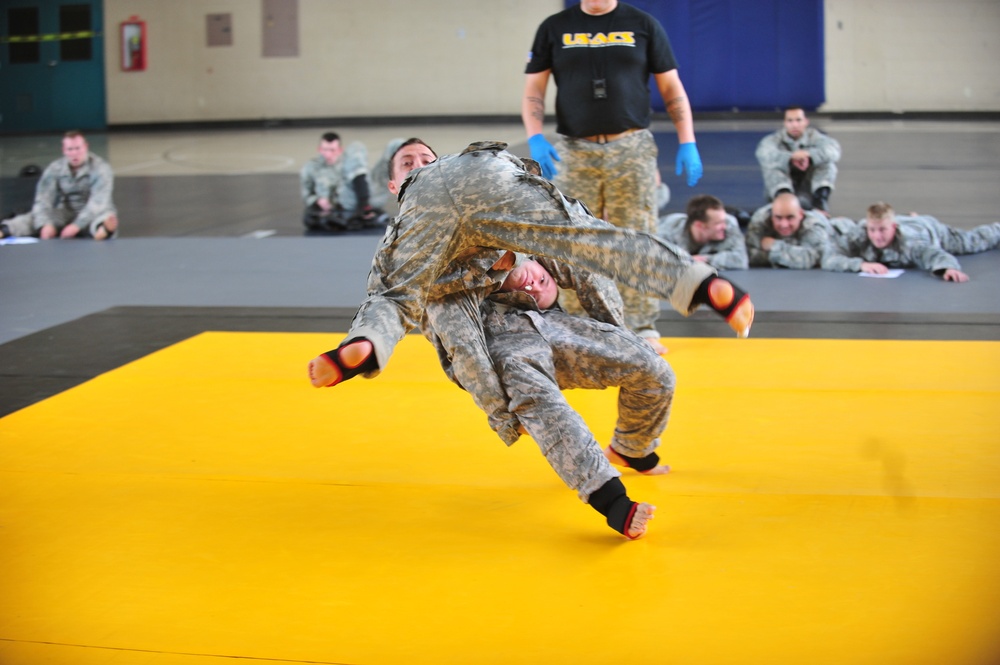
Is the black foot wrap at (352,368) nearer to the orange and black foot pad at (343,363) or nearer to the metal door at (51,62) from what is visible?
the orange and black foot pad at (343,363)

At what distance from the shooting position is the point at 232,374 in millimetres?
4484

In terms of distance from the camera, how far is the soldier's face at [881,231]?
653cm

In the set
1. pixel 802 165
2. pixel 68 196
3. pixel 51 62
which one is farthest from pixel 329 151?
pixel 51 62

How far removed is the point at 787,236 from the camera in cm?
685

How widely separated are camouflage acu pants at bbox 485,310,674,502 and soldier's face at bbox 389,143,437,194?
0.50 m

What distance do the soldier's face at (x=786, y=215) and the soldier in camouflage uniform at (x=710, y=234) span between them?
252mm

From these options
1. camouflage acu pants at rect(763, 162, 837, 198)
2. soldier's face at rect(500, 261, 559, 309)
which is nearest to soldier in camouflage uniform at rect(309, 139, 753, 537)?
soldier's face at rect(500, 261, 559, 309)

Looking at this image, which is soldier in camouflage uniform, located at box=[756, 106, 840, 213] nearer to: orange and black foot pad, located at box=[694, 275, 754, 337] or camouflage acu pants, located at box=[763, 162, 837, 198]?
camouflage acu pants, located at box=[763, 162, 837, 198]

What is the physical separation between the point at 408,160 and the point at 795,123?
19.5 ft

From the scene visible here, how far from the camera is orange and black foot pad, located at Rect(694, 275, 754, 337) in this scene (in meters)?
2.41

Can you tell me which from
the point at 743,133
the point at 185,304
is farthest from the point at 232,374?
the point at 743,133

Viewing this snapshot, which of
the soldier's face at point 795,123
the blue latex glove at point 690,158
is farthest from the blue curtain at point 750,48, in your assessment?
the blue latex glove at point 690,158

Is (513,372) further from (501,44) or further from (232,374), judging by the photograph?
(501,44)

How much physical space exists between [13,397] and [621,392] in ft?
8.95
